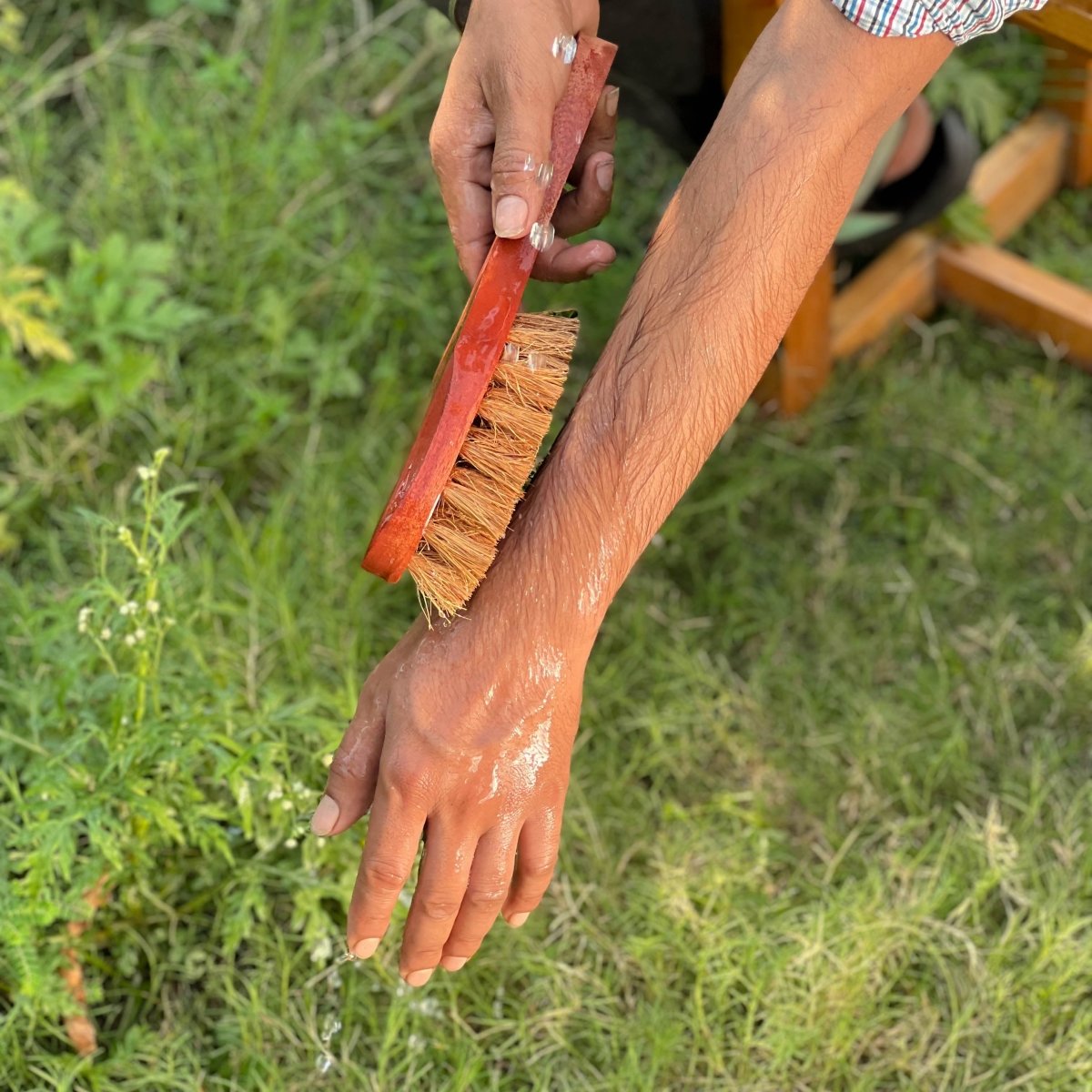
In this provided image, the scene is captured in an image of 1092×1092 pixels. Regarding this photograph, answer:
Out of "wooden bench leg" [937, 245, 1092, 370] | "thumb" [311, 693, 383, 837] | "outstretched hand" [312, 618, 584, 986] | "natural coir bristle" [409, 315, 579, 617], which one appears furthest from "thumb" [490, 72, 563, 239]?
"wooden bench leg" [937, 245, 1092, 370]

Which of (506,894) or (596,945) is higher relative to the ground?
(506,894)

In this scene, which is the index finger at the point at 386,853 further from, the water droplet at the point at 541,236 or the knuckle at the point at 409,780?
the water droplet at the point at 541,236

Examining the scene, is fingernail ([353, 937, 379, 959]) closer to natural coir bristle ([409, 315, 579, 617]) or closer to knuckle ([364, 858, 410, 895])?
knuckle ([364, 858, 410, 895])

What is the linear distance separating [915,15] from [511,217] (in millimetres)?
488

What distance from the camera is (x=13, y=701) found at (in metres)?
1.90

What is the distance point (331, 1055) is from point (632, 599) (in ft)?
2.91

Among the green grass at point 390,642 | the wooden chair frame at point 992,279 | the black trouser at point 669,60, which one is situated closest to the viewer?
the green grass at point 390,642

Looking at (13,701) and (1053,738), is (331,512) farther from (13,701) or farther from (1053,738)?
(1053,738)

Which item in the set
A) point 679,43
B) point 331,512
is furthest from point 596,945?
point 679,43

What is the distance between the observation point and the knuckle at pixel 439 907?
147cm

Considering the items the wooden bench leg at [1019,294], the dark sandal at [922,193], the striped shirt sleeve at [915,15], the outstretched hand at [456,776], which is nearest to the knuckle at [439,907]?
the outstretched hand at [456,776]

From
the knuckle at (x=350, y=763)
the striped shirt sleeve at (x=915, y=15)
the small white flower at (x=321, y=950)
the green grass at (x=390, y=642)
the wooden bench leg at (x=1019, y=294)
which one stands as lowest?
the small white flower at (x=321, y=950)

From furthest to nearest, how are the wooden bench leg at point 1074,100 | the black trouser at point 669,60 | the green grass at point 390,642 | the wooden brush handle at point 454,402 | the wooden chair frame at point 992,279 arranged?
1. the wooden bench leg at point 1074,100
2. the wooden chair frame at point 992,279
3. the black trouser at point 669,60
4. the green grass at point 390,642
5. the wooden brush handle at point 454,402

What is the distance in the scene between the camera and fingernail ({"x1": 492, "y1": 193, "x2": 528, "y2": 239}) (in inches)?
58.7
